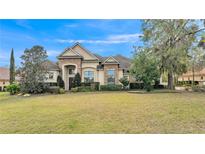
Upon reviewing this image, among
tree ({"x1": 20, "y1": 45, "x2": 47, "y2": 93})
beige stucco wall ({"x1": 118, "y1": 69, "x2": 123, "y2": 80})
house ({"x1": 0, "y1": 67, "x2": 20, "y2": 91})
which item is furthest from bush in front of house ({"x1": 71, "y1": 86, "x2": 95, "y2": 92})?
house ({"x1": 0, "y1": 67, "x2": 20, "y2": 91})

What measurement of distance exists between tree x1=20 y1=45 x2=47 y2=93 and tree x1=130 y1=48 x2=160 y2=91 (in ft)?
14.3

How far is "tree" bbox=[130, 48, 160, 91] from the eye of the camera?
819 centimetres

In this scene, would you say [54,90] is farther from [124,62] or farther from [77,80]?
[124,62]

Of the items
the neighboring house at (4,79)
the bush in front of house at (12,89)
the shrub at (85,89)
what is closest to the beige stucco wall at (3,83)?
the neighboring house at (4,79)

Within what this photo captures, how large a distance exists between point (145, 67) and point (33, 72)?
5.42m

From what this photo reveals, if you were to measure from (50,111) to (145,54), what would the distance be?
569 centimetres

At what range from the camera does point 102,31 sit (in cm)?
437

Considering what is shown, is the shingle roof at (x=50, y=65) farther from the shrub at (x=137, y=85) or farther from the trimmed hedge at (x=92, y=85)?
the shrub at (x=137, y=85)

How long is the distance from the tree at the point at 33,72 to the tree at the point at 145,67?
4.35 metres

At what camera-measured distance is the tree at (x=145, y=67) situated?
26.9ft

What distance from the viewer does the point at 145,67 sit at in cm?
842

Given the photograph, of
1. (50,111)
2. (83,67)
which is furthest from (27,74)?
(50,111)
